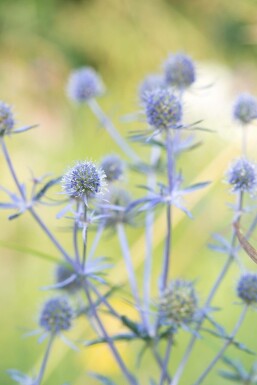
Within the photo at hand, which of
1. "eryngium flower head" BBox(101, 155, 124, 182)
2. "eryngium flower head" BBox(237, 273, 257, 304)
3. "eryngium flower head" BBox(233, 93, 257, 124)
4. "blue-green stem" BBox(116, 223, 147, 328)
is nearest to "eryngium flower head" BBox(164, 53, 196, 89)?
"eryngium flower head" BBox(233, 93, 257, 124)

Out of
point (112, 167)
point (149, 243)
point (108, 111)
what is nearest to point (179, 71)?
point (112, 167)

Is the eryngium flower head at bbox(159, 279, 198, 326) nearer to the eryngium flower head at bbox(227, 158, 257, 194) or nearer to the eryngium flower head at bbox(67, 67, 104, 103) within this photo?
the eryngium flower head at bbox(227, 158, 257, 194)

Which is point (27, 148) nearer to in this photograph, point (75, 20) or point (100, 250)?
point (100, 250)

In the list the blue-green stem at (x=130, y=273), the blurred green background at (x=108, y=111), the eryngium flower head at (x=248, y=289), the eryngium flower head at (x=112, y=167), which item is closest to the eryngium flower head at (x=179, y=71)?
the eryngium flower head at (x=112, y=167)

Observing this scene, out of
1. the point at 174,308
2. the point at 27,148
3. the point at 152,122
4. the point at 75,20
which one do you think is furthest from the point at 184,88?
the point at 75,20

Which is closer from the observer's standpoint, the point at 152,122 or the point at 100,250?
the point at 152,122

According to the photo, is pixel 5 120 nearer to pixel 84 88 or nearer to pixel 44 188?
pixel 44 188
